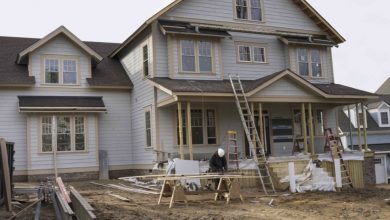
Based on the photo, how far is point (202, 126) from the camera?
21.8 m

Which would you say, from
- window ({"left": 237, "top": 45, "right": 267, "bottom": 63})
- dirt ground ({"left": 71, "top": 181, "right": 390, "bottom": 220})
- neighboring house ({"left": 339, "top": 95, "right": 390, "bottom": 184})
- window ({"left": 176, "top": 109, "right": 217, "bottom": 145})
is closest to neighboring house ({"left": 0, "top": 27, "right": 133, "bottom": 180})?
window ({"left": 176, "top": 109, "right": 217, "bottom": 145})

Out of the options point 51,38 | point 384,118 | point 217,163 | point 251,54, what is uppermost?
point 51,38

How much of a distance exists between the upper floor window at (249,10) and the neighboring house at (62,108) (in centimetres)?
634

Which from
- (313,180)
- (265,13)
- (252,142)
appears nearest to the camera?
(313,180)

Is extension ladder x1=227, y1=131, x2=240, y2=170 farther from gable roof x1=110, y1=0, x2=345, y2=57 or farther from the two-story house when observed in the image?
the two-story house

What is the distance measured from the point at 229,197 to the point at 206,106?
7.87 m

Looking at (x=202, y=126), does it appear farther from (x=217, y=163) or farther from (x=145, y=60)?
(x=217, y=163)

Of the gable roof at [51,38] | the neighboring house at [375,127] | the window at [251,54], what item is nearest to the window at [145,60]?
the gable roof at [51,38]

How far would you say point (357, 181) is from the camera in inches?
774

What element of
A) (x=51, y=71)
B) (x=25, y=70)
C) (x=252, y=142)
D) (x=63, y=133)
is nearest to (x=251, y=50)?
(x=252, y=142)

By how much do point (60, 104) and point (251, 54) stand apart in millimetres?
9115

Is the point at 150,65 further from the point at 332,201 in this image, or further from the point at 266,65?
the point at 332,201

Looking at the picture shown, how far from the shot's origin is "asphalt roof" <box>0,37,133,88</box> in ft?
72.8

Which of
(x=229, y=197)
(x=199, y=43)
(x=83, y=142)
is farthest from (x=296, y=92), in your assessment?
(x=83, y=142)
